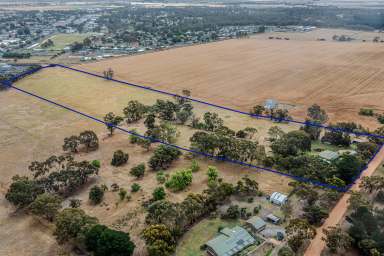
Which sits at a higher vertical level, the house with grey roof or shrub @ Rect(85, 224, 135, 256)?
shrub @ Rect(85, 224, 135, 256)

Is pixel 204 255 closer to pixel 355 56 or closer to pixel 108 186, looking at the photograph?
pixel 108 186

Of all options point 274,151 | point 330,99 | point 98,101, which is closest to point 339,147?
point 274,151

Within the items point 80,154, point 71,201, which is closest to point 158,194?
point 71,201

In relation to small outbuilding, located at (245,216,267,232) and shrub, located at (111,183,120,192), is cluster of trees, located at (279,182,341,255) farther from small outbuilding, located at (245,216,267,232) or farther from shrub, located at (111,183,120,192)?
shrub, located at (111,183,120,192)

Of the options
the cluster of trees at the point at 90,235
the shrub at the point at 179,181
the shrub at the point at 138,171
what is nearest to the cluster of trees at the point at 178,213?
the cluster of trees at the point at 90,235

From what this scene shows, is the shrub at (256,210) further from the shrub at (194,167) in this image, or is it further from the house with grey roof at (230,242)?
the shrub at (194,167)

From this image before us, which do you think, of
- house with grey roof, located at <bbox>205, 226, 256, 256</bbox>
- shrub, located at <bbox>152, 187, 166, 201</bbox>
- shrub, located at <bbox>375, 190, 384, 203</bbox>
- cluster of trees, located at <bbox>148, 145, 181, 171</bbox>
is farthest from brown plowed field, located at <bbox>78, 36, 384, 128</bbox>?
house with grey roof, located at <bbox>205, 226, 256, 256</bbox>
